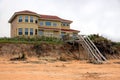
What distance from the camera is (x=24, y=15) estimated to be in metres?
42.8

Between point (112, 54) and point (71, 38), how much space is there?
27.4ft

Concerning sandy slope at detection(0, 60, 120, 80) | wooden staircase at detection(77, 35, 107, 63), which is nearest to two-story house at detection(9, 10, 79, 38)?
wooden staircase at detection(77, 35, 107, 63)

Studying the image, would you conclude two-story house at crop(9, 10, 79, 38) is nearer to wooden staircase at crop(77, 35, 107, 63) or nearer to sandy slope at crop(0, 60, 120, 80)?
wooden staircase at crop(77, 35, 107, 63)

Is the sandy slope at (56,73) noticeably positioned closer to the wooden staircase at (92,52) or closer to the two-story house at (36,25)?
the wooden staircase at (92,52)

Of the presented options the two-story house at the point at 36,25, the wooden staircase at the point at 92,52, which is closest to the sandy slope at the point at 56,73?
the wooden staircase at the point at 92,52

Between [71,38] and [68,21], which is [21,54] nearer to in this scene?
[71,38]

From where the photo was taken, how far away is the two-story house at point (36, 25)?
4238cm

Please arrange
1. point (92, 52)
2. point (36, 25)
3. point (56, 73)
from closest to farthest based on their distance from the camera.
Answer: point (56, 73) < point (92, 52) < point (36, 25)

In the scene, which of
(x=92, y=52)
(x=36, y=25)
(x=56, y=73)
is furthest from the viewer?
(x=36, y=25)

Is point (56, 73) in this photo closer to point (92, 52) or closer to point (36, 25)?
point (92, 52)

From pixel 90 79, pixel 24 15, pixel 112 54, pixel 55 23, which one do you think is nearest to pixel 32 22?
pixel 24 15

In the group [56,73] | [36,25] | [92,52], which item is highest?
[36,25]

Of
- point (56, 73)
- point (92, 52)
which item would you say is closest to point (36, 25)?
point (92, 52)

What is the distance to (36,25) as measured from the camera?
145ft
